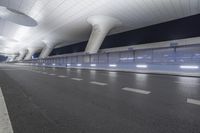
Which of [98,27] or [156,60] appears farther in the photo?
[98,27]

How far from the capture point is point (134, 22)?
989 inches

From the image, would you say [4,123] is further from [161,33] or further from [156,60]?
[161,33]

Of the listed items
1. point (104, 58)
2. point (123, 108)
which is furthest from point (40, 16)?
point (123, 108)

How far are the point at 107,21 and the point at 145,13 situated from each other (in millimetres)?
6440

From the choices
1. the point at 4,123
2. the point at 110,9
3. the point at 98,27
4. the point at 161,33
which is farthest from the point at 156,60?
the point at 98,27

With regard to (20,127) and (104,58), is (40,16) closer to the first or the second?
(104,58)

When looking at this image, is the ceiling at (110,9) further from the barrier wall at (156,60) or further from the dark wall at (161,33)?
the barrier wall at (156,60)

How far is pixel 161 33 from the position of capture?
24328mm

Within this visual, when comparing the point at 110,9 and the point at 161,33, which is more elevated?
the point at 110,9

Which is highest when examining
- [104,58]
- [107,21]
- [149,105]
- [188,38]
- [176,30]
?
[107,21]

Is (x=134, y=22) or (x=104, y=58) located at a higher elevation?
(x=134, y=22)

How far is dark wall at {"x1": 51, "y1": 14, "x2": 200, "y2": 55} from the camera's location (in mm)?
20438

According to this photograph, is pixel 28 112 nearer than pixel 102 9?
Yes

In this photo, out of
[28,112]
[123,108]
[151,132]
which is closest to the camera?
[151,132]
